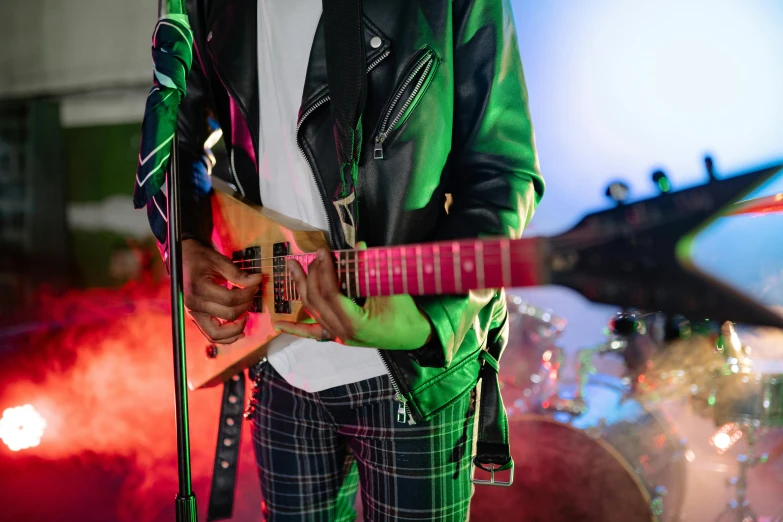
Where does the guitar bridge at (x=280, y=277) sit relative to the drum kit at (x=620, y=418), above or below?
above

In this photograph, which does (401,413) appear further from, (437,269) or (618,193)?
(618,193)

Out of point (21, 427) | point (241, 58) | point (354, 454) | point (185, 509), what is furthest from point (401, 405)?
point (21, 427)

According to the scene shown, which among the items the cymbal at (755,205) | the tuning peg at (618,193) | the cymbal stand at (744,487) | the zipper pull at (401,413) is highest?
the tuning peg at (618,193)

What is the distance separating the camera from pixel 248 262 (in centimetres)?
131

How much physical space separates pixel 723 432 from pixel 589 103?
2.58 metres

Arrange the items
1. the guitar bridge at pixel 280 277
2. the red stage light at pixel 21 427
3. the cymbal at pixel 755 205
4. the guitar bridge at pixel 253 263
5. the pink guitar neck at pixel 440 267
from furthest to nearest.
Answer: the red stage light at pixel 21 427 < the guitar bridge at pixel 253 263 < the guitar bridge at pixel 280 277 < the pink guitar neck at pixel 440 267 < the cymbal at pixel 755 205

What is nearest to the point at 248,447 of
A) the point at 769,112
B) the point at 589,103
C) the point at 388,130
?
the point at 388,130

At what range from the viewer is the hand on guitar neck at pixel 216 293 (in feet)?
3.95

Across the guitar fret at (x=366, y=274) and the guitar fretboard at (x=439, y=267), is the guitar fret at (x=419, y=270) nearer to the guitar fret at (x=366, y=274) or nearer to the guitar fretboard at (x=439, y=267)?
the guitar fretboard at (x=439, y=267)

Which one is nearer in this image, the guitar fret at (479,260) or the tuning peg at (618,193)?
the tuning peg at (618,193)

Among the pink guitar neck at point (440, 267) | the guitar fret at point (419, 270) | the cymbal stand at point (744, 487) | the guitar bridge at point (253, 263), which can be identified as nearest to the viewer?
the pink guitar neck at point (440, 267)

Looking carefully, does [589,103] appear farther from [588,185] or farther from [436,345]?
[436,345]

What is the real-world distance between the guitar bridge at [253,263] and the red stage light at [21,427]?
94.9 inches

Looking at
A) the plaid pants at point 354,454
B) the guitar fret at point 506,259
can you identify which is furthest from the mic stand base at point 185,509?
the guitar fret at point 506,259
